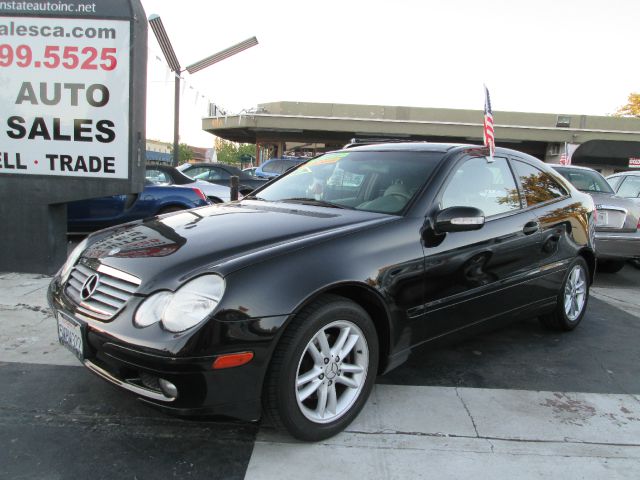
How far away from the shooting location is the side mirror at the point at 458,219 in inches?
121

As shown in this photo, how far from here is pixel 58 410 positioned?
9.84 ft

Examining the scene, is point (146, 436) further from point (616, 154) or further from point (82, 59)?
point (616, 154)

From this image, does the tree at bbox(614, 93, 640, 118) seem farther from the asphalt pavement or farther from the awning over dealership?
the asphalt pavement

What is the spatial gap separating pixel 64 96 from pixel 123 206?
2788mm

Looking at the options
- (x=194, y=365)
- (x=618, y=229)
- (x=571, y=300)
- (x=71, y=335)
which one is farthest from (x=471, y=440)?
(x=618, y=229)

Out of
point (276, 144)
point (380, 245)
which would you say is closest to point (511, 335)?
point (380, 245)

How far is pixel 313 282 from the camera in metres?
2.53

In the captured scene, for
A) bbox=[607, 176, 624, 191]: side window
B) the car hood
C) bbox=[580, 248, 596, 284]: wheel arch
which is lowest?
bbox=[580, 248, 596, 284]: wheel arch

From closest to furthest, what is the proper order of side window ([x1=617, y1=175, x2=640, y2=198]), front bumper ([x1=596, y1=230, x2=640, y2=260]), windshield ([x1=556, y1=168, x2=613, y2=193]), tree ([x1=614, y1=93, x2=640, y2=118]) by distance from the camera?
front bumper ([x1=596, y1=230, x2=640, y2=260]) → windshield ([x1=556, y1=168, x2=613, y2=193]) → side window ([x1=617, y1=175, x2=640, y2=198]) → tree ([x1=614, y1=93, x2=640, y2=118])

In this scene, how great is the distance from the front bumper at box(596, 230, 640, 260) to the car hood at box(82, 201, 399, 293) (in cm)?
504

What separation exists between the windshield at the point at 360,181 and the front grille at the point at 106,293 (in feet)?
4.84

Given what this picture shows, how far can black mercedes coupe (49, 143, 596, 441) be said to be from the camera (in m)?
2.34

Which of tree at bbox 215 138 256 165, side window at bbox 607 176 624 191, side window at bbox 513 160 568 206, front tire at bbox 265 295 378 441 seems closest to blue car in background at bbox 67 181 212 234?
side window at bbox 513 160 568 206

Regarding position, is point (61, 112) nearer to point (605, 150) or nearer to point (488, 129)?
point (488, 129)
